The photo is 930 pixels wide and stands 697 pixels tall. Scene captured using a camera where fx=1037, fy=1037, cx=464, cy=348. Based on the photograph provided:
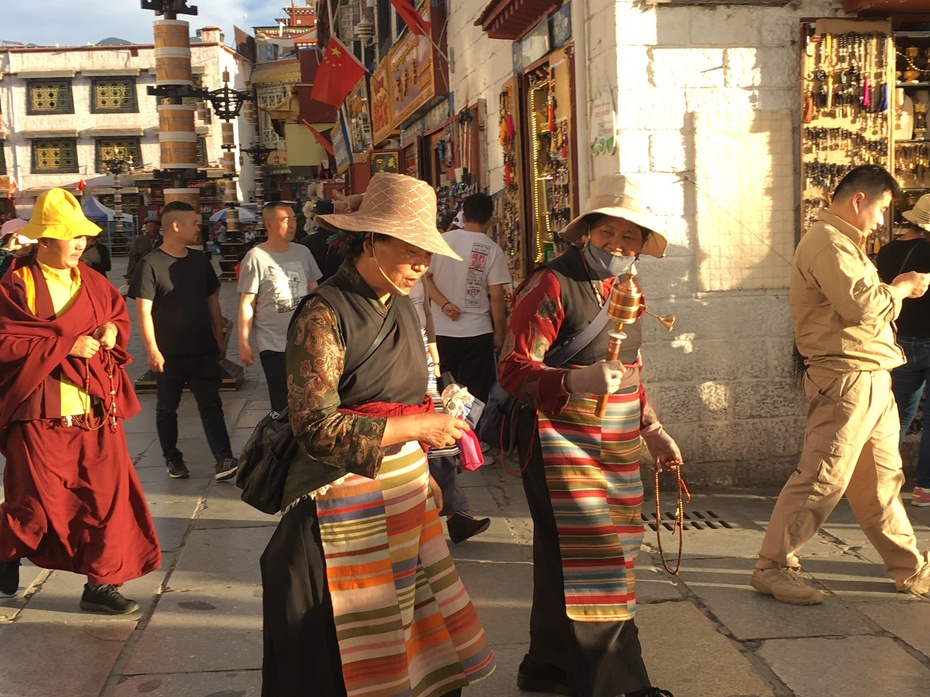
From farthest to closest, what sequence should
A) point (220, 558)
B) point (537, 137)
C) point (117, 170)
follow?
point (117, 170) → point (537, 137) → point (220, 558)

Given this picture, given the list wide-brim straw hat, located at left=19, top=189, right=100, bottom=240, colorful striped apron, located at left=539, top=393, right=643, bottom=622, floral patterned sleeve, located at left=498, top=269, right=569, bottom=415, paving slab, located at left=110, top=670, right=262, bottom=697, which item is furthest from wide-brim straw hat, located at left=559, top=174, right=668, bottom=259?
wide-brim straw hat, located at left=19, top=189, right=100, bottom=240

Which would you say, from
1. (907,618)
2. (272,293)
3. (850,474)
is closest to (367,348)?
(850,474)

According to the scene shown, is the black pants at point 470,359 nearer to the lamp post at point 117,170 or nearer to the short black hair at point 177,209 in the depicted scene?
A: the short black hair at point 177,209

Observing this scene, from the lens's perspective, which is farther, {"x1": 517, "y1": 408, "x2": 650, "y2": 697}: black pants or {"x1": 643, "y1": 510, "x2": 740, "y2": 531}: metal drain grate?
{"x1": 643, "y1": 510, "x2": 740, "y2": 531}: metal drain grate

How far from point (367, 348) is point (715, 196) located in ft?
13.5

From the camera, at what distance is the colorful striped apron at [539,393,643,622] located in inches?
136

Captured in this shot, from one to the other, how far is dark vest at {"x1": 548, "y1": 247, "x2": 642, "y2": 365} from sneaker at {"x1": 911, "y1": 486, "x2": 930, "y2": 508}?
3349mm

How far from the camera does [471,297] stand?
722 cm

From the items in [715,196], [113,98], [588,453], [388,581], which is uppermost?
[113,98]

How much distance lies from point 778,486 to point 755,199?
6.09 ft

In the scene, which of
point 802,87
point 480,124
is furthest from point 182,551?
point 480,124

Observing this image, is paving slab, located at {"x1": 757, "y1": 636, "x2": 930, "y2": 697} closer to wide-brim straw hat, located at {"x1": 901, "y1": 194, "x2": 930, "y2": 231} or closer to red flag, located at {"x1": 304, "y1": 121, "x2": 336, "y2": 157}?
wide-brim straw hat, located at {"x1": 901, "y1": 194, "x2": 930, "y2": 231}

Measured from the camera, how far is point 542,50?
7582mm

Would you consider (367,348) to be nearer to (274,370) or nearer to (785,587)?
(785,587)
